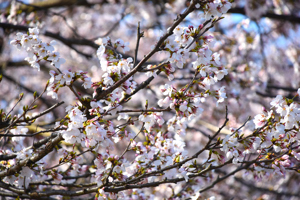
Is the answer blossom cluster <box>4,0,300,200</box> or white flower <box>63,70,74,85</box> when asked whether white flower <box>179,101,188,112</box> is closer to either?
blossom cluster <box>4,0,300,200</box>

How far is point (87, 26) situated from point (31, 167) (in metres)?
9.36

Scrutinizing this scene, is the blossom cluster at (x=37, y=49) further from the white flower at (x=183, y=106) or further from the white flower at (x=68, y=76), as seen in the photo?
the white flower at (x=183, y=106)

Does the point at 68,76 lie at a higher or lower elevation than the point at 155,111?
higher

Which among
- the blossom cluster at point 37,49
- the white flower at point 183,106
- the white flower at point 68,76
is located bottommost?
the white flower at point 183,106

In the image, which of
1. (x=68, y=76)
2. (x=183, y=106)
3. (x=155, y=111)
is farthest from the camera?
(x=155, y=111)

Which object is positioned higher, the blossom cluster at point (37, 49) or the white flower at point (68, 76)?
the blossom cluster at point (37, 49)

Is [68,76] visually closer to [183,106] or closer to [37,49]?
[37,49]

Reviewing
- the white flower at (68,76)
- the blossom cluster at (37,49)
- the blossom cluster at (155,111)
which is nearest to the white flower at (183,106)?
the blossom cluster at (155,111)

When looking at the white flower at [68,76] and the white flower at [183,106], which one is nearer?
the white flower at [68,76]

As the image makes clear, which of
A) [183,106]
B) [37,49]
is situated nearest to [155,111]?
[183,106]

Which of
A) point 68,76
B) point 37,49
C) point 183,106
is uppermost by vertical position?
point 37,49

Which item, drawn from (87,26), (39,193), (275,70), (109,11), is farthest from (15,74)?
(275,70)

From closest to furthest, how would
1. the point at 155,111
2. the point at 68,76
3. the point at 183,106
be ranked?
the point at 68,76 < the point at 183,106 < the point at 155,111

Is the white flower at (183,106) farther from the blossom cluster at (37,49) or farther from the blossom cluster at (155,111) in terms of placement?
the blossom cluster at (37,49)
